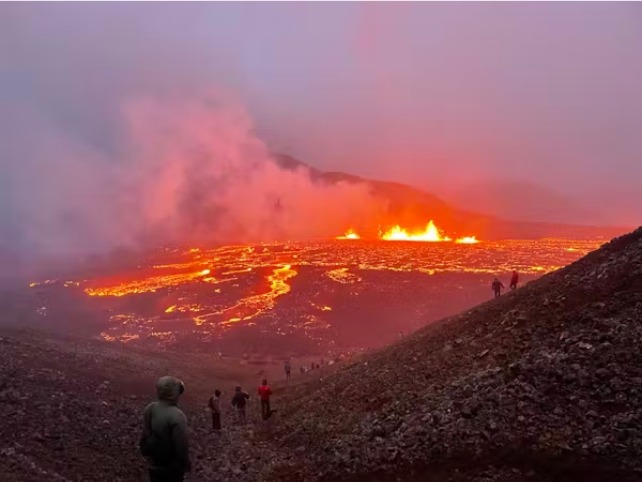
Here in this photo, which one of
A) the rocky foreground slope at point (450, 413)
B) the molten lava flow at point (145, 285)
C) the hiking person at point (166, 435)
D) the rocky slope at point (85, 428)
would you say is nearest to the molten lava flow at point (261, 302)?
the molten lava flow at point (145, 285)

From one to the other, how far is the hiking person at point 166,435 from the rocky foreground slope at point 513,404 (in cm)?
792

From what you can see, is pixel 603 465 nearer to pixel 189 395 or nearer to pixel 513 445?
pixel 513 445

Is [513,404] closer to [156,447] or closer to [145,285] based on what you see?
[156,447]

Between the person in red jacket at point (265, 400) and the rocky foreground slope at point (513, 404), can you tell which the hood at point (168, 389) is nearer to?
the rocky foreground slope at point (513, 404)

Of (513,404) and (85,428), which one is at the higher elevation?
(513,404)

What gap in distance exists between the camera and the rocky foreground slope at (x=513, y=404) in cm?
1370

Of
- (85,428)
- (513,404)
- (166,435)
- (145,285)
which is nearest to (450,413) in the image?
(513,404)

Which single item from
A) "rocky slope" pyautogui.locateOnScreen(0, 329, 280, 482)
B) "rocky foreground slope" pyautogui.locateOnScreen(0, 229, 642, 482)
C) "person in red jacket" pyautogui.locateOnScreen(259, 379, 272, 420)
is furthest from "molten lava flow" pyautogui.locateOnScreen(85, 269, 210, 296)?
"person in red jacket" pyautogui.locateOnScreen(259, 379, 272, 420)

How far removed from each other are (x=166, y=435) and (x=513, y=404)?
1078cm

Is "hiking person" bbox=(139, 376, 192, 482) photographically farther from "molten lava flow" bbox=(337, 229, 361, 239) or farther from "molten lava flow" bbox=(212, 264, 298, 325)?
"molten lava flow" bbox=(337, 229, 361, 239)

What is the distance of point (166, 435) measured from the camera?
891cm

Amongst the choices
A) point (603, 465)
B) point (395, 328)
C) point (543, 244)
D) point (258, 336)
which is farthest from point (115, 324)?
point (543, 244)

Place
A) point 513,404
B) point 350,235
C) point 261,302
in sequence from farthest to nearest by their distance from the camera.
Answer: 1. point 350,235
2. point 261,302
3. point 513,404

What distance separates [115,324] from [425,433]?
2723 inches
